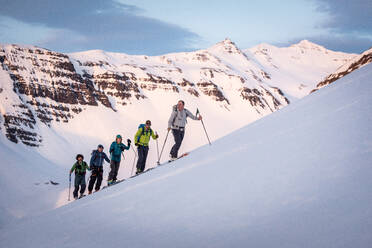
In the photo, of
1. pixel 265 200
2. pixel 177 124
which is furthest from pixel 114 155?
pixel 265 200

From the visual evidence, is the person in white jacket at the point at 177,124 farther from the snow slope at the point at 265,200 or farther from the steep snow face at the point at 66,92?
the steep snow face at the point at 66,92

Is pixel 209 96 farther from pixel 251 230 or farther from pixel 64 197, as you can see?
pixel 251 230

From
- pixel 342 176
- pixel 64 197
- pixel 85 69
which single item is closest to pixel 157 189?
pixel 342 176

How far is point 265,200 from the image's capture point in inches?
168

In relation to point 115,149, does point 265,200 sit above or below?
below

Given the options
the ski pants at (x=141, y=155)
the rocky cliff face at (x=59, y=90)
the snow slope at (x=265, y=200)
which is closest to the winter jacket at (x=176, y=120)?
the ski pants at (x=141, y=155)

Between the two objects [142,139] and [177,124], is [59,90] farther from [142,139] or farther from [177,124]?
[177,124]

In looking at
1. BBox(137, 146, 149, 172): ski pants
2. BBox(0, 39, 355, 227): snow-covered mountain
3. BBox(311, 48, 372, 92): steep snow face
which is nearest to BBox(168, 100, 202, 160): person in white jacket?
BBox(137, 146, 149, 172): ski pants

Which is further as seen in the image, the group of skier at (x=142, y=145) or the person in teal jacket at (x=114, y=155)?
the person in teal jacket at (x=114, y=155)

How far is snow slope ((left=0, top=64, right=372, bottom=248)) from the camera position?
11.2ft

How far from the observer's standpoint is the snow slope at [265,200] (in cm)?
340

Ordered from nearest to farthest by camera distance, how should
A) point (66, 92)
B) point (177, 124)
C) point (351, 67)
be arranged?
point (177, 124)
point (351, 67)
point (66, 92)

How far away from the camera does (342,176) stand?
3922 millimetres

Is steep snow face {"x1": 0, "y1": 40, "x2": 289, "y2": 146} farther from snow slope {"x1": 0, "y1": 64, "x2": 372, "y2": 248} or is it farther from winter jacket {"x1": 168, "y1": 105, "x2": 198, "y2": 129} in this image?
snow slope {"x1": 0, "y1": 64, "x2": 372, "y2": 248}
